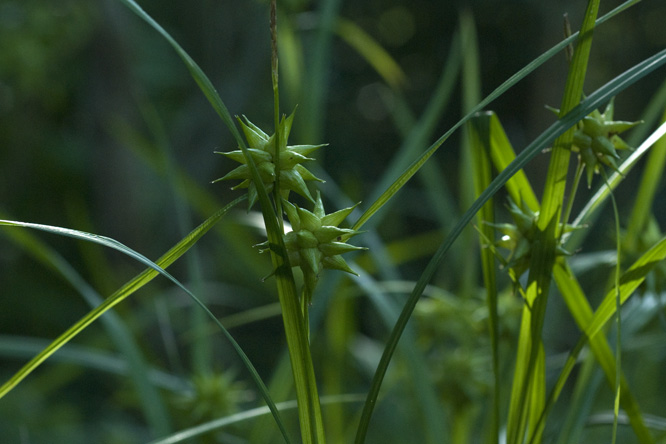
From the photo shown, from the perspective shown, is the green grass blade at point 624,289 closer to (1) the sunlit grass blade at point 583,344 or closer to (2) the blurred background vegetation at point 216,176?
(1) the sunlit grass blade at point 583,344

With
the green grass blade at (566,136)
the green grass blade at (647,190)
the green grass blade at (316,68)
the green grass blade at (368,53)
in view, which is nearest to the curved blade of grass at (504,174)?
the green grass blade at (566,136)

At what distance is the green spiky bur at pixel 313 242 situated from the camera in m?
0.26

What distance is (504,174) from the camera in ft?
0.84

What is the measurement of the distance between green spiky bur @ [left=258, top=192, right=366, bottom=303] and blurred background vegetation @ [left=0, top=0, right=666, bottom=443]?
0.23 meters

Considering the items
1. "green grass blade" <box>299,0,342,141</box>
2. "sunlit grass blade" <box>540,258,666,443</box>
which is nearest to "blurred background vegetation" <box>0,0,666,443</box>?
"green grass blade" <box>299,0,342,141</box>

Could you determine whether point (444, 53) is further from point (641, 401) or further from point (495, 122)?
point (495, 122)

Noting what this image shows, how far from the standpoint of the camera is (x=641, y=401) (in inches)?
31.3

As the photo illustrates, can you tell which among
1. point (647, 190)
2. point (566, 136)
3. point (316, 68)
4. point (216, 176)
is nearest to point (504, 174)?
point (566, 136)

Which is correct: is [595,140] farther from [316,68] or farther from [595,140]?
[316,68]

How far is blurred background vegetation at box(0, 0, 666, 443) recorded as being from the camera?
607 millimetres

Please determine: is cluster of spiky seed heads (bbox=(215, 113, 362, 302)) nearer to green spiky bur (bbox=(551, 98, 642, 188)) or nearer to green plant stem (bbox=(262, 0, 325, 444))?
green plant stem (bbox=(262, 0, 325, 444))

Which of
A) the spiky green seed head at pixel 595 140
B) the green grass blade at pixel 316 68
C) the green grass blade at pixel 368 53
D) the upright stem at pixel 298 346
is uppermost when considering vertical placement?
the green grass blade at pixel 368 53

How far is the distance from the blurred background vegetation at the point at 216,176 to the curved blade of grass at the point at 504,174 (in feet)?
0.74

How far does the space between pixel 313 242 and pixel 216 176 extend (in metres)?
2.50
